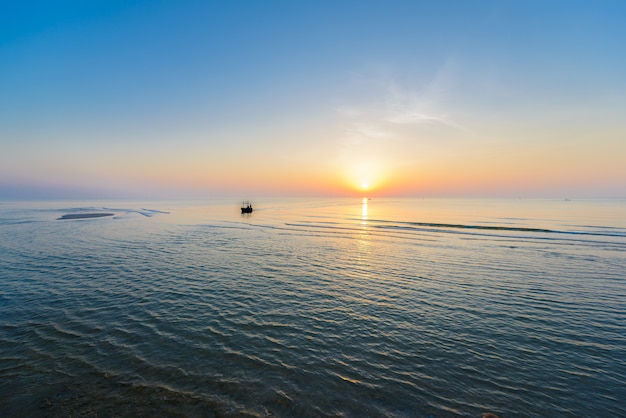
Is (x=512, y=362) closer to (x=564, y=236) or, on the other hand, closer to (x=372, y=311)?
(x=372, y=311)

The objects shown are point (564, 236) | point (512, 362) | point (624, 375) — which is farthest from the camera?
point (564, 236)

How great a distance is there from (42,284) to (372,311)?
26269 millimetres

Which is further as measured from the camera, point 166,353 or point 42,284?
point 42,284

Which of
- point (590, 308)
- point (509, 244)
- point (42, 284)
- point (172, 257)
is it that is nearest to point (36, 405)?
point (42, 284)

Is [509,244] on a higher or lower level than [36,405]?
higher

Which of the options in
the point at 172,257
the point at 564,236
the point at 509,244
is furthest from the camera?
the point at 564,236

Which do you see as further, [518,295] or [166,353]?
[518,295]

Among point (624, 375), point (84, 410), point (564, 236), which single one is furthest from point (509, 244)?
point (84, 410)

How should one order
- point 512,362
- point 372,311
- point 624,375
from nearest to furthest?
point 624,375 < point 512,362 < point 372,311

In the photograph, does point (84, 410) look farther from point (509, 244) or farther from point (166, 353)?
point (509, 244)

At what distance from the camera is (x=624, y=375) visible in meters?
11.2

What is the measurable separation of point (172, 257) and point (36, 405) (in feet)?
83.3

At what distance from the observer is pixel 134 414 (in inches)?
341

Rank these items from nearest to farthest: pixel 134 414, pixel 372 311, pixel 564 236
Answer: pixel 134 414 < pixel 372 311 < pixel 564 236
